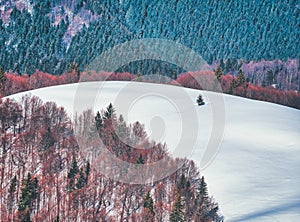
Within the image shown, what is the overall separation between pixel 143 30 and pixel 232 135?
314 feet

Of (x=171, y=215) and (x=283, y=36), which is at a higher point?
(x=283, y=36)

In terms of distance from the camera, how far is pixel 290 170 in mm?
45375

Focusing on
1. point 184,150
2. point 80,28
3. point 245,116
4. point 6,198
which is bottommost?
point 6,198

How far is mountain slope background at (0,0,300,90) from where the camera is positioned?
119188mm

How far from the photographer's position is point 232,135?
53.5 meters

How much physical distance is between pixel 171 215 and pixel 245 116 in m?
25.0

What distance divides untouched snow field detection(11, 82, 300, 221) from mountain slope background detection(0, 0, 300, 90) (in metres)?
42.8

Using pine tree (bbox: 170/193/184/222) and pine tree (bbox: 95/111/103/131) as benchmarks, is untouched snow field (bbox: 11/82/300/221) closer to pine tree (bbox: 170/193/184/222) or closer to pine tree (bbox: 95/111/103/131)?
pine tree (bbox: 170/193/184/222)

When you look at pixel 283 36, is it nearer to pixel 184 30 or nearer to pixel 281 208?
pixel 184 30

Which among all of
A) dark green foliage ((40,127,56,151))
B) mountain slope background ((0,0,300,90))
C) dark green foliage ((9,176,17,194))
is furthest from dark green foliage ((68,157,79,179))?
mountain slope background ((0,0,300,90))

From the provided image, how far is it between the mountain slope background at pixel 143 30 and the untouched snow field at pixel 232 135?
42811 millimetres

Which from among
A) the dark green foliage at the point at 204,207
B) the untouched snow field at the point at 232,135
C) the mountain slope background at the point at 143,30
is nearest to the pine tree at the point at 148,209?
the dark green foliage at the point at 204,207

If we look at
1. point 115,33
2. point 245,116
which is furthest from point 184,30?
point 245,116

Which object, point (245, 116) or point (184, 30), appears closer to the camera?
point (245, 116)
